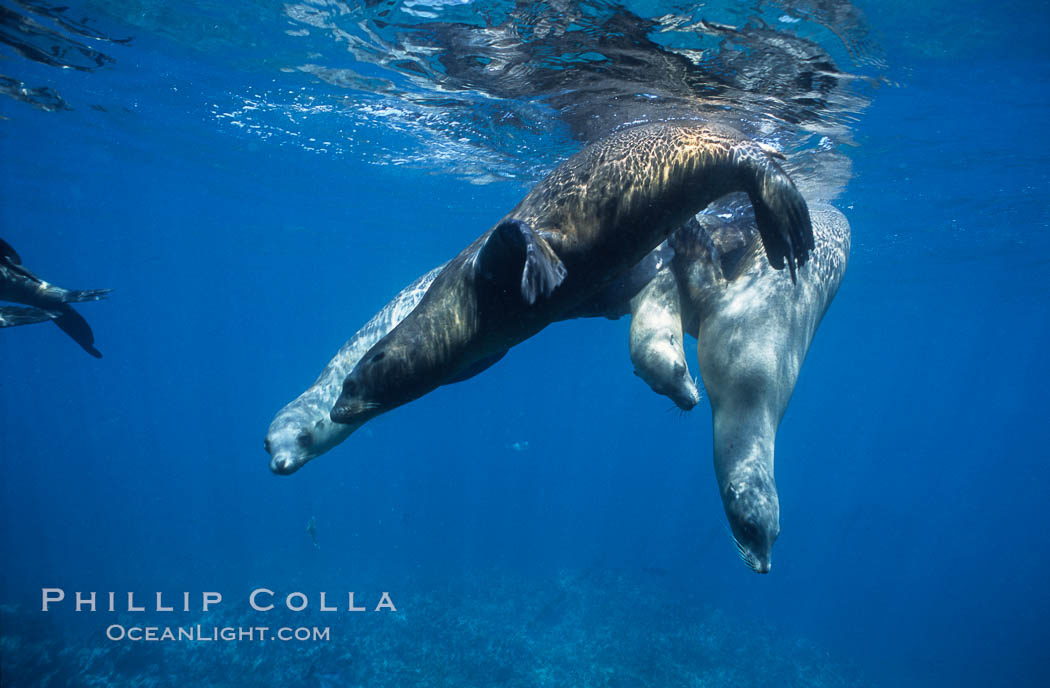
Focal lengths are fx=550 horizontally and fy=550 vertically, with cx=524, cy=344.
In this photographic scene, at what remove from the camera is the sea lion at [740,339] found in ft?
11.2

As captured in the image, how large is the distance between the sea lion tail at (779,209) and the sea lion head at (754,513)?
127 centimetres

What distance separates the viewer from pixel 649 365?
12.0ft

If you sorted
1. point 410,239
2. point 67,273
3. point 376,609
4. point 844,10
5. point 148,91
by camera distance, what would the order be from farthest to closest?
point 67,273 → point 410,239 → point 376,609 → point 148,91 → point 844,10

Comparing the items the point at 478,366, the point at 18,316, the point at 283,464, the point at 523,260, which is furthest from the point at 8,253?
the point at 523,260

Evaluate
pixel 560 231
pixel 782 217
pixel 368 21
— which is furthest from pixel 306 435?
pixel 368 21

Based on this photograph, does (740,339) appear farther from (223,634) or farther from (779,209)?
(223,634)

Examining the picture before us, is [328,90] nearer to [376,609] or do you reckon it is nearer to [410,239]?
[376,609]

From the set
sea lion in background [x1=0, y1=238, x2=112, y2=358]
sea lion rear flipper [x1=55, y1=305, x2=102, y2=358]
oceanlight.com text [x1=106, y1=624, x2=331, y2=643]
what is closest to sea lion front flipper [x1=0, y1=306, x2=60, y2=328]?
sea lion in background [x1=0, y1=238, x2=112, y2=358]

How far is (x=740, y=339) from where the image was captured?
4.02m

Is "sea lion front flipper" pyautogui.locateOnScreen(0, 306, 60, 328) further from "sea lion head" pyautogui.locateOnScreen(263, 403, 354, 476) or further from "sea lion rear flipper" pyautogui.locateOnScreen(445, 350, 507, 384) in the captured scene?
"sea lion rear flipper" pyautogui.locateOnScreen(445, 350, 507, 384)

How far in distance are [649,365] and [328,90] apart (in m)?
11.7

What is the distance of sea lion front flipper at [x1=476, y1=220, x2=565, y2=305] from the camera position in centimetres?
243

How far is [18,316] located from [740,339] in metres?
7.49

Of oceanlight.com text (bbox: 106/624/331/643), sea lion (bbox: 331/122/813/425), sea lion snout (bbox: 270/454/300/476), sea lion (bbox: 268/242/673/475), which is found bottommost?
oceanlight.com text (bbox: 106/624/331/643)
